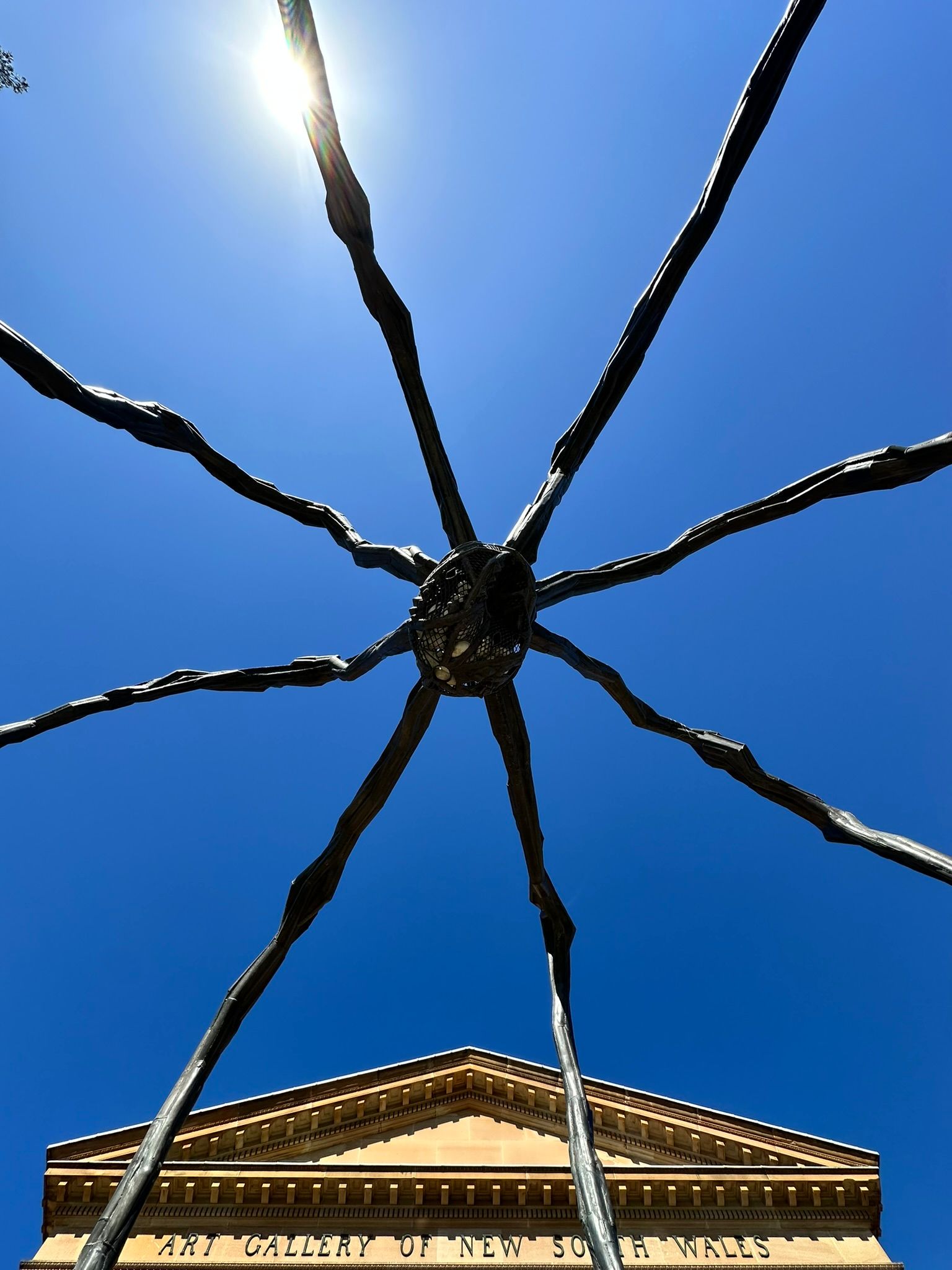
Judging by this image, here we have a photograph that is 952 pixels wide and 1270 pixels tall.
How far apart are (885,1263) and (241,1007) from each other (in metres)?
16.3

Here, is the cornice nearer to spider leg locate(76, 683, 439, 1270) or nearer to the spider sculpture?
the spider sculpture

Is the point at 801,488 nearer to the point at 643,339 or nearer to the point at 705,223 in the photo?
the point at 643,339

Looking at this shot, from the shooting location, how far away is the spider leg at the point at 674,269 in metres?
4.69

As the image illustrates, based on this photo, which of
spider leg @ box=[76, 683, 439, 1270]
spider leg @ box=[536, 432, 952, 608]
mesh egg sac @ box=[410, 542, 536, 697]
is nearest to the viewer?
spider leg @ box=[76, 683, 439, 1270]

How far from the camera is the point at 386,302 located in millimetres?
5199

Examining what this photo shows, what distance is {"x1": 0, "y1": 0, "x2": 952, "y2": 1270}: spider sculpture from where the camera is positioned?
444 cm

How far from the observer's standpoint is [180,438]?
5480mm

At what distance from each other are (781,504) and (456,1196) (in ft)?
52.9

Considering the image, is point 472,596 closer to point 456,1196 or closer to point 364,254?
point 364,254

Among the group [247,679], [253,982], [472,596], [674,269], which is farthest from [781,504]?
[253,982]

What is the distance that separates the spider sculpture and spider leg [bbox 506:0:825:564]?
0.01 metres

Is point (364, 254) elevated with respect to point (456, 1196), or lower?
elevated

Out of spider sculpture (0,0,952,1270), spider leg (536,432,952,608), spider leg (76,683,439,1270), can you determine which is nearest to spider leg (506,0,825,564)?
spider sculpture (0,0,952,1270)

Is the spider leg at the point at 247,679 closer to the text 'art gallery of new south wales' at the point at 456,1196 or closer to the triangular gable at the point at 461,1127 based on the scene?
the text 'art gallery of new south wales' at the point at 456,1196
